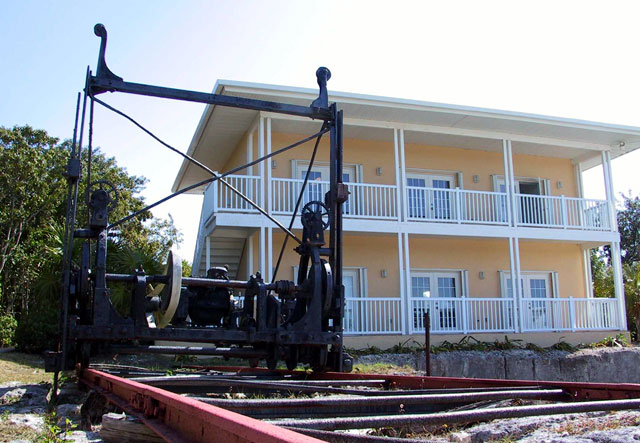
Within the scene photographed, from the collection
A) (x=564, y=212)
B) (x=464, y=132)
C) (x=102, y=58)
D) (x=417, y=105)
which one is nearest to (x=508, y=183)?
(x=464, y=132)

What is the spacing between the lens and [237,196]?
51.7ft

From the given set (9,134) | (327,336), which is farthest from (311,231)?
(9,134)

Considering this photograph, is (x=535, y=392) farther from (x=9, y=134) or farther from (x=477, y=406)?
(x=9, y=134)

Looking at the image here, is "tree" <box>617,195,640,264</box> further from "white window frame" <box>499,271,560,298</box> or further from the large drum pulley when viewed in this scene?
the large drum pulley

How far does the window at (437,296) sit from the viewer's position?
16641mm

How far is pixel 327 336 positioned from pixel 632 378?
1339 cm

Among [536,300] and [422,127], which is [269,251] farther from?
[536,300]

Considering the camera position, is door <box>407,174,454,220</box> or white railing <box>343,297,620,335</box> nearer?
white railing <box>343,297,620,335</box>

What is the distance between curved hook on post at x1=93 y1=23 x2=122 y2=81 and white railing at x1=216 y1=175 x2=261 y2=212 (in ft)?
29.3

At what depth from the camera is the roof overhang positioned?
15.9 m

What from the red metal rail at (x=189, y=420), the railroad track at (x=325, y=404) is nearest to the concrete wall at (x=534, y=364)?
the railroad track at (x=325, y=404)

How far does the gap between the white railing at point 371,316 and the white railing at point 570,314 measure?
359 centimetres

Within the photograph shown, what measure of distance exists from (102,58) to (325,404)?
14.2 ft

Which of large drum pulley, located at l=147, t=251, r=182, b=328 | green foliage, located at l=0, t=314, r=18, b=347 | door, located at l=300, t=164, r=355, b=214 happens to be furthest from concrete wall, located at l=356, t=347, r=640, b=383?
green foliage, located at l=0, t=314, r=18, b=347
